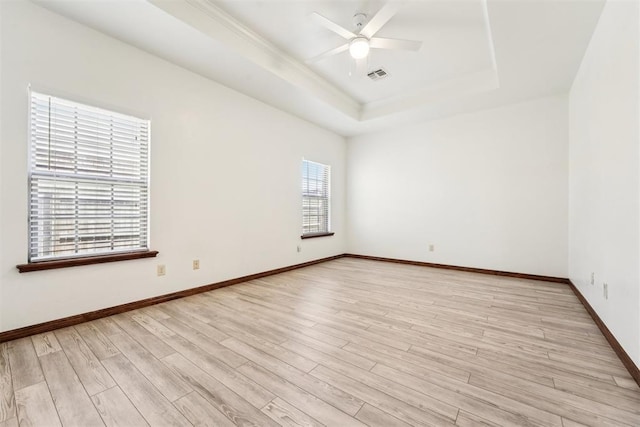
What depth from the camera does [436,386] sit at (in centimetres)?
148

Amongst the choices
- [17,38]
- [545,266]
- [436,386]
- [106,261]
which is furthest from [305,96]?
[545,266]

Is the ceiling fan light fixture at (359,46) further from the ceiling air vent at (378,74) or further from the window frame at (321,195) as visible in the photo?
the window frame at (321,195)

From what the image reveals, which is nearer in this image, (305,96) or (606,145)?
(606,145)

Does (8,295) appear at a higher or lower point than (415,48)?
lower

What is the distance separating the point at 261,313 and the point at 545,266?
12.7 feet

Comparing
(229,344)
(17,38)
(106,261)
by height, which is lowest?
(229,344)

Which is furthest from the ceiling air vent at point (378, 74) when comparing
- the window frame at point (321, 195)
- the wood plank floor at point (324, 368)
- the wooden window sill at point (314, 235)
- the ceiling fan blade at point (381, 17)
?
the wood plank floor at point (324, 368)

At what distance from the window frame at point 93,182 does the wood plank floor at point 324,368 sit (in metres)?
0.57

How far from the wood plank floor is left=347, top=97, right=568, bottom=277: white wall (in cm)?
138

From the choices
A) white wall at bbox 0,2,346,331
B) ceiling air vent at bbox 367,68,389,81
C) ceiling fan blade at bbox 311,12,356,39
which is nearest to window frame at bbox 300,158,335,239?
white wall at bbox 0,2,346,331

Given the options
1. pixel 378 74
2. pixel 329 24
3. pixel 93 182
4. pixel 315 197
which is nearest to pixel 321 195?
pixel 315 197

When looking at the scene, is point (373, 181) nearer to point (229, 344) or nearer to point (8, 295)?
point (229, 344)

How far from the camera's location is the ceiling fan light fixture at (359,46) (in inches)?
101

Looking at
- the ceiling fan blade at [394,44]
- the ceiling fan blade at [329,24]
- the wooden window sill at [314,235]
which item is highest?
the ceiling fan blade at [329,24]
